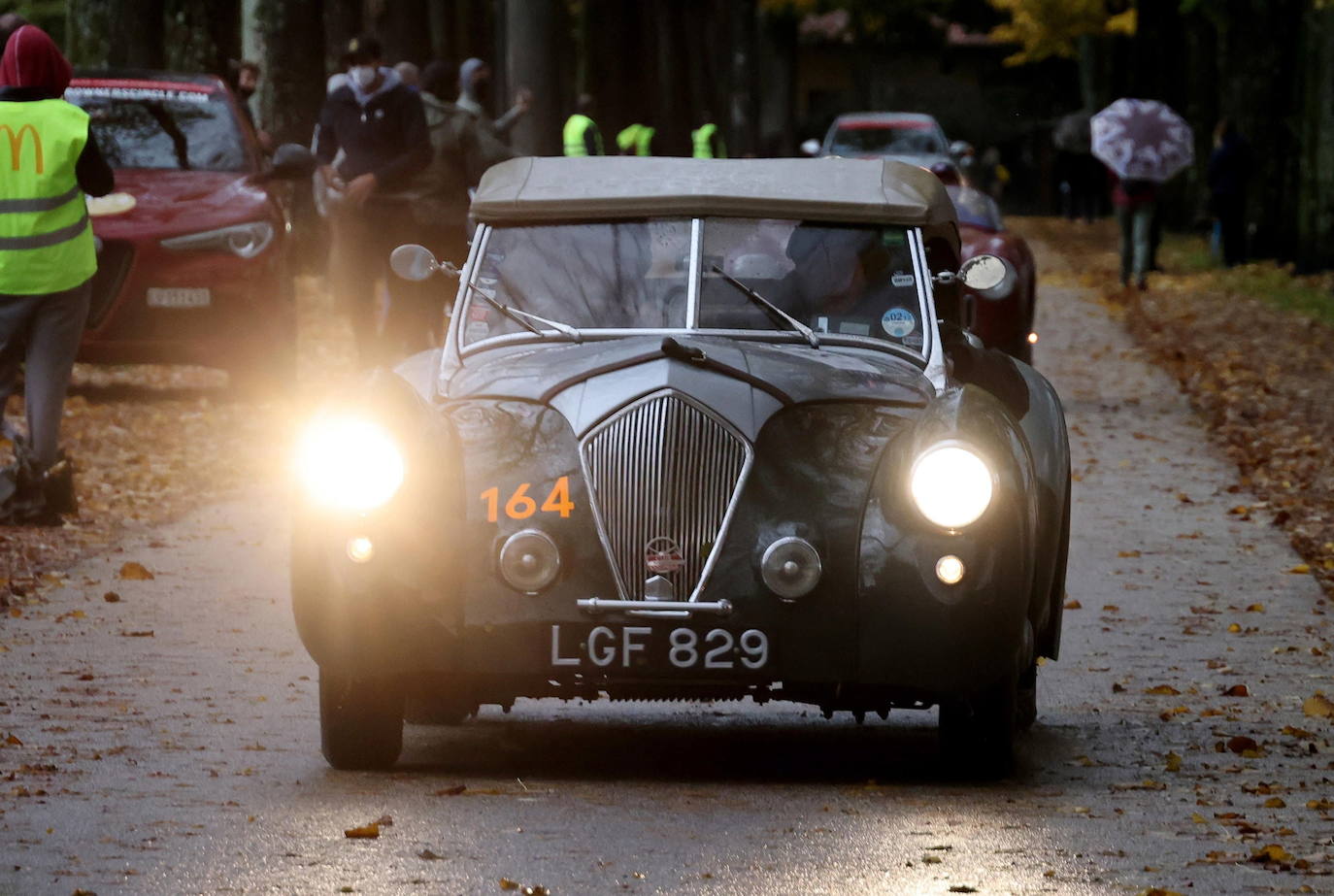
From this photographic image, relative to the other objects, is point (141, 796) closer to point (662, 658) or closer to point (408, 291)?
point (662, 658)

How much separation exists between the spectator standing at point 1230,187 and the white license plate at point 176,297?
66.4 feet

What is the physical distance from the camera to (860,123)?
132 feet

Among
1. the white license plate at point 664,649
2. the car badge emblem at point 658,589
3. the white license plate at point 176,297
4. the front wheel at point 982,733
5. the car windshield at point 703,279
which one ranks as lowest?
the white license plate at point 176,297

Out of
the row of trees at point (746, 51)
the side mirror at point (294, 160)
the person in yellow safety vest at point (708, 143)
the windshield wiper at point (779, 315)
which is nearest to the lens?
the windshield wiper at point (779, 315)

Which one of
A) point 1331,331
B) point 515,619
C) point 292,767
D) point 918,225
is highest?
point 918,225

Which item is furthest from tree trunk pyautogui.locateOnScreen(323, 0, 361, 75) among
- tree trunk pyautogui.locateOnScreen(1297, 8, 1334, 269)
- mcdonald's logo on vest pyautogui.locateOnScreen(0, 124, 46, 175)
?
mcdonald's logo on vest pyautogui.locateOnScreen(0, 124, 46, 175)

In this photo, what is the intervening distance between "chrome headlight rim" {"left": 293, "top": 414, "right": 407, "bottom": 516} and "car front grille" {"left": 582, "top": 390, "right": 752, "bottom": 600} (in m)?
0.50

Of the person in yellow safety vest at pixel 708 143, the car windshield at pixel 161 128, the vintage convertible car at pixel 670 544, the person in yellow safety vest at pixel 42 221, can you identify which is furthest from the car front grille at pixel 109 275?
the person in yellow safety vest at pixel 708 143

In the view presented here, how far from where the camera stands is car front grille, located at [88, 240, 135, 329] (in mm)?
16234

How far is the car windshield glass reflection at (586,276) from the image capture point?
8.06 metres

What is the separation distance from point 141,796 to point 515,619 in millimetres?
1031

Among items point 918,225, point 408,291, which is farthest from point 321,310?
point 918,225

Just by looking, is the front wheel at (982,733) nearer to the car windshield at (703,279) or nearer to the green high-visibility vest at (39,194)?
the car windshield at (703,279)

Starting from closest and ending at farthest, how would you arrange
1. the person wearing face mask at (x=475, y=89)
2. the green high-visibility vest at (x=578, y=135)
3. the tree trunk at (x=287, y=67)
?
the person wearing face mask at (x=475, y=89) < the tree trunk at (x=287, y=67) < the green high-visibility vest at (x=578, y=135)
